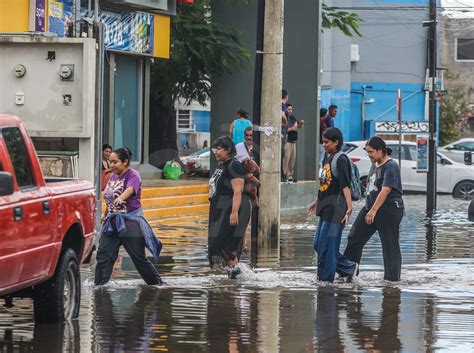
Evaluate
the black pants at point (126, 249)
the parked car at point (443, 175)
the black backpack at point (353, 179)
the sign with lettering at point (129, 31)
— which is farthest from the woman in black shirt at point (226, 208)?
the parked car at point (443, 175)

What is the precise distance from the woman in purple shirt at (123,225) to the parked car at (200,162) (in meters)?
16.9

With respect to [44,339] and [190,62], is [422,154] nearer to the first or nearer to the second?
[190,62]

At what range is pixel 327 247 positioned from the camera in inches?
541

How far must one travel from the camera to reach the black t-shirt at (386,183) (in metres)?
→ 14.1

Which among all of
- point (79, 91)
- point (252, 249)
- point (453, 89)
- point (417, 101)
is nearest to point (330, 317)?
point (252, 249)

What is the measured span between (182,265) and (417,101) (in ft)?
133

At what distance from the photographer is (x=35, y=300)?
10.4 metres

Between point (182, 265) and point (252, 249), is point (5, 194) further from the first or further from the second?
point (252, 249)

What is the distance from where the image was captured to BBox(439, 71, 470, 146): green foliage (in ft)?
200

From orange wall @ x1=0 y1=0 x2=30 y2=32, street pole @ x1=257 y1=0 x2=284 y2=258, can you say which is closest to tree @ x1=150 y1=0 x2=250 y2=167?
orange wall @ x1=0 y1=0 x2=30 y2=32

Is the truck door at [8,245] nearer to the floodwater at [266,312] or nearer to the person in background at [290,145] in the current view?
the floodwater at [266,312]

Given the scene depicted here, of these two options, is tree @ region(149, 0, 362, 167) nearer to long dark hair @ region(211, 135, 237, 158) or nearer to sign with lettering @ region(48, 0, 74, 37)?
sign with lettering @ region(48, 0, 74, 37)

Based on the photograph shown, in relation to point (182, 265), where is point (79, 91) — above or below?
above

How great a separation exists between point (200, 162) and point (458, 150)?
1154 centimetres
